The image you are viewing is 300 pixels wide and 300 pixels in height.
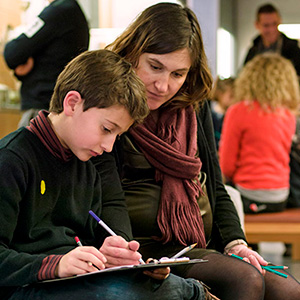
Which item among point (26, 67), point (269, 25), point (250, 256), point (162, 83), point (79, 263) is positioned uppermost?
point (162, 83)

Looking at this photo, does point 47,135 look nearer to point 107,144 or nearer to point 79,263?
point 107,144

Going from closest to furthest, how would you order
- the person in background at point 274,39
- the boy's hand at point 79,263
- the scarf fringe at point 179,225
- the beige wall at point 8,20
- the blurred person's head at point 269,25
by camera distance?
the boy's hand at point 79,263 → the scarf fringe at point 179,225 → the beige wall at point 8,20 → the person in background at point 274,39 → the blurred person's head at point 269,25

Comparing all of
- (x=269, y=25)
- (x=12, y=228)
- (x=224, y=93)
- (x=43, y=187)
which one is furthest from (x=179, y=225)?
(x=269, y=25)

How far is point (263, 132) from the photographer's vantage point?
4.07 m

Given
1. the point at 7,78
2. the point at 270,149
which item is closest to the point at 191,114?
the point at 270,149

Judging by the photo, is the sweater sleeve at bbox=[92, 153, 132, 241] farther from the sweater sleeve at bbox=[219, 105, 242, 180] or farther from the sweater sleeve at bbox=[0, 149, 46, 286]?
the sweater sleeve at bbox=[219, 105, 242, 180]

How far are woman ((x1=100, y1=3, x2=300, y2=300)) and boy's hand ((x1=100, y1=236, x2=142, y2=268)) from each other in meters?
0.34

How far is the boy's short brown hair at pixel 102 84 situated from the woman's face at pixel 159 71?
0.80 ft

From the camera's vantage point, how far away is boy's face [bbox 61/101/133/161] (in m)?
1.61

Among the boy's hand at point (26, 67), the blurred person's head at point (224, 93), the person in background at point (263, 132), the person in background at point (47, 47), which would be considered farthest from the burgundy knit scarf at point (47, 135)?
the blurred person's head at point (224, 93)

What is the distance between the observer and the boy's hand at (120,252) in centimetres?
153

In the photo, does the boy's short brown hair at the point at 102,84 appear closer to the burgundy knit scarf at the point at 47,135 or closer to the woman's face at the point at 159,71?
the burgundy knit scarf at the point at 47,135

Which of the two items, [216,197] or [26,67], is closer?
[216,197]

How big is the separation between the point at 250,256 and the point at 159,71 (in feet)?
2.23
